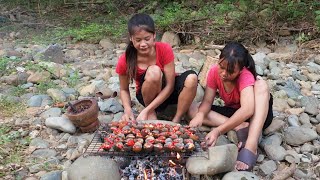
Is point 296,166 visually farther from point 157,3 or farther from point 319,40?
point 157,3

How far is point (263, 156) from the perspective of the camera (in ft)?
11.6

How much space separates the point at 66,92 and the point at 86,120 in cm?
140

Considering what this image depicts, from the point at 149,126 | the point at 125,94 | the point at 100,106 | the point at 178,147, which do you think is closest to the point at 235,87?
the point at 149,126

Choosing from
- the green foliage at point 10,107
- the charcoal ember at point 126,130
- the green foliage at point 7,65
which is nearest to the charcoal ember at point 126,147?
the charcoal ember at point 126,130

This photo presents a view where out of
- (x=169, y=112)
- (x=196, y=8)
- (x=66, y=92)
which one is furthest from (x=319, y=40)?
(x=66, y=92)

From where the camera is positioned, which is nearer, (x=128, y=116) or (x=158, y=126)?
(x=158, y=126)

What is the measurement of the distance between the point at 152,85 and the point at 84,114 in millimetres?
675

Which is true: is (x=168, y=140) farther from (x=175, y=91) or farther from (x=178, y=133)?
(x=175, y=91)

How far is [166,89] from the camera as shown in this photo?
382 cm

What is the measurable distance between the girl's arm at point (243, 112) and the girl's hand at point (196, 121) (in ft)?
0.75

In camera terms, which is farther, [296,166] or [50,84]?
[50,84]

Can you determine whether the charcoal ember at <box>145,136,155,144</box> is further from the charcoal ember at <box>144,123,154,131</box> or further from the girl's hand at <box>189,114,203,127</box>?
the girl's hand at <box>189,114,203,127</box>

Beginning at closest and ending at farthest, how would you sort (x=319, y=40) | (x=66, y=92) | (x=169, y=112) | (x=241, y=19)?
(x=169, y=112), (x=66, y=92), (x=319, y=40), (x=241, y=19)

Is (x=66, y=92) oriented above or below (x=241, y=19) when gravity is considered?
below
